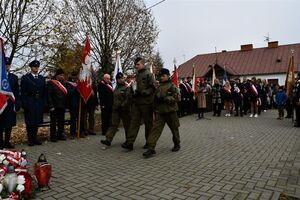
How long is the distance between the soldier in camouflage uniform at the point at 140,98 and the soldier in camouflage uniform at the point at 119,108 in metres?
0.37

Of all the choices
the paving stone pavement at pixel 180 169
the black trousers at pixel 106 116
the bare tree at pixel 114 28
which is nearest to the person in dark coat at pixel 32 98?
the paving stone pavement at pixel 180 169

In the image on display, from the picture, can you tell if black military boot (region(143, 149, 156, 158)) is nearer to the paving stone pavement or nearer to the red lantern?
the paving stone pavement

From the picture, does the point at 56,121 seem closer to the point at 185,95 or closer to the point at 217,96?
the point at 185,95

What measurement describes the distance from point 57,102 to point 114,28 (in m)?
17.3

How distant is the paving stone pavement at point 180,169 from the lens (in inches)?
186

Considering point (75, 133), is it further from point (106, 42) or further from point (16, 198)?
point (106, 42)

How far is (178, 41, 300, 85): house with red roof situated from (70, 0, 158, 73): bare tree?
1794cm

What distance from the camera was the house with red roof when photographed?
4502 cm

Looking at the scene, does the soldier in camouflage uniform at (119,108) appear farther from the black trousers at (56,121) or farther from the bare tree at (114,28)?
the bare tree at (114,28)

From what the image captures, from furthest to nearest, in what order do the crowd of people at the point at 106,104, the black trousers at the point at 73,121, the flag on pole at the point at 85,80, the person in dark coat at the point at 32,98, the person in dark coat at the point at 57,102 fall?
the black trousers at the point at 73,121, the flag on pole at the point at 85,80, the person in dark coat at the point at 57,102, the person in dark coat at the point at 32,98, the crowd of people at the point at 106,104

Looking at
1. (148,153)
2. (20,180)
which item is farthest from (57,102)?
(20,180)

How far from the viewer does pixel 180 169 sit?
6.06m

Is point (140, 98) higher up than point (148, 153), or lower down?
higher up

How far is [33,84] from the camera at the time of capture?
344 inches
